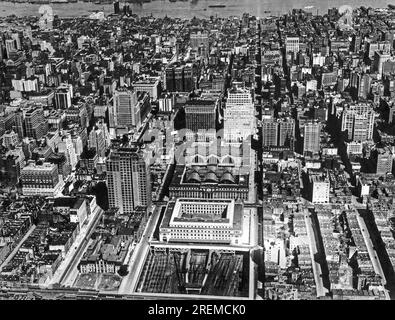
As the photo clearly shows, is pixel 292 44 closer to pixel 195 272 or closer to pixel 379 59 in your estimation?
pixel 379 59

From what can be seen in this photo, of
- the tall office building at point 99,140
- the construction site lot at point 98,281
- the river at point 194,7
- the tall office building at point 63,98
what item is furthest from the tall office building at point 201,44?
the construction site lot at point 98,281

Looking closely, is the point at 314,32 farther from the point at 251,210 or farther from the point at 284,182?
the point at 251,210

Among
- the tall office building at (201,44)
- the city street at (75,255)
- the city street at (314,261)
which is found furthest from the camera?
the tall office building at (201,44)

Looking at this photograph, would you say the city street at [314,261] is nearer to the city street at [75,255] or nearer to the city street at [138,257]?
the city street at [138,257]

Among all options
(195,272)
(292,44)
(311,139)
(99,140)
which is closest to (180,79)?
(292,44)

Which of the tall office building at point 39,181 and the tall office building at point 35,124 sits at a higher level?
the tall office building at point 35,124

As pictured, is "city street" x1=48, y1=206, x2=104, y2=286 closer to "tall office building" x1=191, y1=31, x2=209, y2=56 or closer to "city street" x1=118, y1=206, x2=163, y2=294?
"city street" x1=118, y1=206, x2=163, y2=294
